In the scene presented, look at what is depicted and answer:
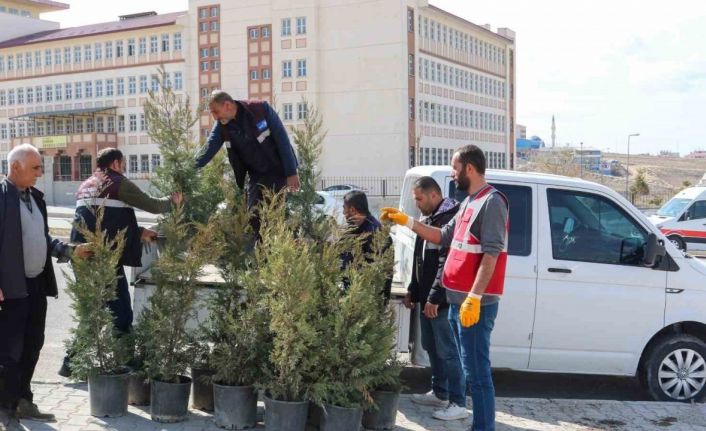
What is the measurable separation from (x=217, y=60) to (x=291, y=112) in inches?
338

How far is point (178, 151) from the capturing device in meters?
6.57

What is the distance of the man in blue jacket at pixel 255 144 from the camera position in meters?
6.58

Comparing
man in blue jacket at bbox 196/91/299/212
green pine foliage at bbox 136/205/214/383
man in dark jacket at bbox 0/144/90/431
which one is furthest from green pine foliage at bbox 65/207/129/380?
man in blue jacket at bbox 196/91/299/212

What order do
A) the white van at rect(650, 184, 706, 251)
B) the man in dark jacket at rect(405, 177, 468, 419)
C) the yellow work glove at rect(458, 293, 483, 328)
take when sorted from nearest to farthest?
the yellow work glove at rect(458, 293, 483, 328) → the man in dark jacket at rect(405, 177, 468, 419) → the white van at rect(650, 184, 706, 251)

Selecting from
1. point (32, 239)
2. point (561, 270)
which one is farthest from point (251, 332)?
point (561, 270)

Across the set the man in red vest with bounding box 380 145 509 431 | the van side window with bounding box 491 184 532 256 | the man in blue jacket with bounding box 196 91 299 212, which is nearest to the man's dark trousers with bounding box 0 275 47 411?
the man in blue jacket with bounding box 196 91 299 212

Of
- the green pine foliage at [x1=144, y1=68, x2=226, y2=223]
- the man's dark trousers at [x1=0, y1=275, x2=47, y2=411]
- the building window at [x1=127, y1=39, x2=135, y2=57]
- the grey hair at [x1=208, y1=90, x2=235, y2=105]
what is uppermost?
the building window at [x1=127, y1=39, x2=135, y2=57]

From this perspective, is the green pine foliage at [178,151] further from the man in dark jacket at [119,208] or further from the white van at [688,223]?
the white van at [688,223]

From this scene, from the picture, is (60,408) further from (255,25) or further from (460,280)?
(255,25)

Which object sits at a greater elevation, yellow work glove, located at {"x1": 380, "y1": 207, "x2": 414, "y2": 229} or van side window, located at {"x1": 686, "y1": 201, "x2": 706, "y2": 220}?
yellow work glove, located at {"x1": 380, "y1": 207, "x2": 414, "y2": 229}

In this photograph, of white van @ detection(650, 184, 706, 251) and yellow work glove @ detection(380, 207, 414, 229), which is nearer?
yellow work glove @ detection(380, 207, 414, 229)

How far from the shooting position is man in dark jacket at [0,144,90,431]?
5.57 m

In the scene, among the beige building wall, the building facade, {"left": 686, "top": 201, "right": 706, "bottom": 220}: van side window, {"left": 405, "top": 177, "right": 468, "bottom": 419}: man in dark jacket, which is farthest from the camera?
the beige building wall

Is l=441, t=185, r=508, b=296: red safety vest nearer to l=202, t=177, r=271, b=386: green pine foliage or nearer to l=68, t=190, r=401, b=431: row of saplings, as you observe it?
l=68, t=190, r=401, b=431: row of saplings
